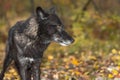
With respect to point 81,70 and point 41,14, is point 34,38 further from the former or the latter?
point 81,70

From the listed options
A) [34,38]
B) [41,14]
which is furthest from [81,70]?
[41,14]

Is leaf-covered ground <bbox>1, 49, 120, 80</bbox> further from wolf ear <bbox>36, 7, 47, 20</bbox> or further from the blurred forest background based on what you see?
wolf ear <bbox>36, 7, 47, 20</bbox>

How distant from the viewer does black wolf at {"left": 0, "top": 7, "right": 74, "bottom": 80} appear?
8523 millimetres

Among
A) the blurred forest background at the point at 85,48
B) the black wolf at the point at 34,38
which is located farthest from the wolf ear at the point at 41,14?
the blurred forest background at the point at 85,48

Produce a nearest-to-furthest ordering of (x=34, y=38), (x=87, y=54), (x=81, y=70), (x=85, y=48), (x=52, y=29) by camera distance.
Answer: (x=52, y=29) → (x=34, y=38) → (x=81, y=70) → (x=87, y=54) → (x=85, y=48)

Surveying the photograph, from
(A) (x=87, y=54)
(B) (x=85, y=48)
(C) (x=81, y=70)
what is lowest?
(C) (x=81, y=70)

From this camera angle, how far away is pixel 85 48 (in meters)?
16.4

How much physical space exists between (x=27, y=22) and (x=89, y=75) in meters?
2.46

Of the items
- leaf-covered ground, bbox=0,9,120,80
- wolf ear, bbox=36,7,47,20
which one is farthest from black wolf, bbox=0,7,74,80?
leaf-covered ground, bbox=0,9,120,80

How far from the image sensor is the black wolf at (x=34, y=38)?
28.0 ft

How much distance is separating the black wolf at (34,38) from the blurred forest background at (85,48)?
4.74 feet

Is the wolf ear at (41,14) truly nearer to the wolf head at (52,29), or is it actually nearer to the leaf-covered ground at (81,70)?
the wolf head at (52,29)

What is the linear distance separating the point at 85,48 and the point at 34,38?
785 centimetres

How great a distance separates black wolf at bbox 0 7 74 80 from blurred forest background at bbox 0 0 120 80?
144 centimetres
